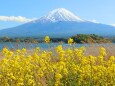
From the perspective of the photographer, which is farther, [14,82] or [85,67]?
[85,67]

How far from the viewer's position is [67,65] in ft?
20.9

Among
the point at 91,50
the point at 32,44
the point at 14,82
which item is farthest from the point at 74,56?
the point at 91,50

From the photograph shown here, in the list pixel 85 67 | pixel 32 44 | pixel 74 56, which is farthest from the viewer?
pixel 32 44

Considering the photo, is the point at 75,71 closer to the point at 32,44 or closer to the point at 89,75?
the point at 89,75

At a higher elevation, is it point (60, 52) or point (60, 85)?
point (60, 52)

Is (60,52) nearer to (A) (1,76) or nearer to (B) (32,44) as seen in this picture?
(A) (1,76)

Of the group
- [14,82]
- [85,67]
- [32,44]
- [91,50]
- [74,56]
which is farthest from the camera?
[91,50]

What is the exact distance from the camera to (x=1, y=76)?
19.5 feet

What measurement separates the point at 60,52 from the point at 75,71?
1.58 feet

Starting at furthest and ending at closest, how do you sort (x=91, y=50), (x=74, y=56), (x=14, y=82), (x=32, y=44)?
(x=91, y=50) → (x=32, y=44) → (x=74, y=56) → (x=14, y=82)

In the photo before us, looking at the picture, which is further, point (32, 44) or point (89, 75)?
point (32, 44)

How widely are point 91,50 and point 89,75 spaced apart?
20.3 feet

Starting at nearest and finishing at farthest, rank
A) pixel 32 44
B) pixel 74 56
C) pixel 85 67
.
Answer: pixel 85 67 < pixel 74 56 < pixel 32 44

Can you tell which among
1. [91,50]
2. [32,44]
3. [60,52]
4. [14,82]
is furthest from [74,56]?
[91,50]
